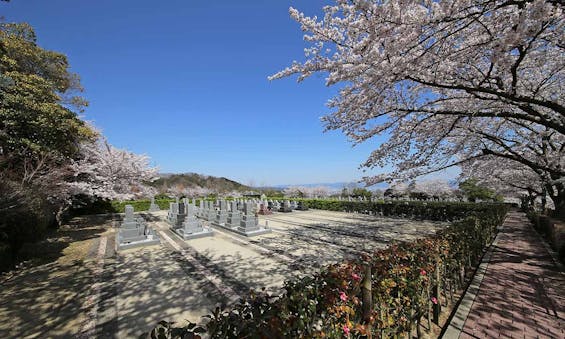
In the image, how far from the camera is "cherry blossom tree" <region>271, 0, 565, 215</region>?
9.78 ft

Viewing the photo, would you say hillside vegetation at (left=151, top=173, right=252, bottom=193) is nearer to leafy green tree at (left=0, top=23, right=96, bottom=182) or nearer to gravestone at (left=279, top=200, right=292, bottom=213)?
gravestone at (left=279, top=200, right=292, bottom=213)

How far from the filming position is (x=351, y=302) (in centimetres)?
233

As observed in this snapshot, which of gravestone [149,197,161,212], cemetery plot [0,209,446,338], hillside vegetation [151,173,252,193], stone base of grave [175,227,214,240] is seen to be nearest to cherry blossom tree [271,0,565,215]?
cemetery plot [0,209,446,338]

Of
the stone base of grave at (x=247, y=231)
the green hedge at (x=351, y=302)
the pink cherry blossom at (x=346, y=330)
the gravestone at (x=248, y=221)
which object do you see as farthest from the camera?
the gravestone at (x=248, y=221)

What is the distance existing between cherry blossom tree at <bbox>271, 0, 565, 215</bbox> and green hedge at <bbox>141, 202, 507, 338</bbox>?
277cm

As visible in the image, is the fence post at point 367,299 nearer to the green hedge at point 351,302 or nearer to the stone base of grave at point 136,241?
the green hedge at point 351,302

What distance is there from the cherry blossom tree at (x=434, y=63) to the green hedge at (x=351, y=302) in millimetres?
2765

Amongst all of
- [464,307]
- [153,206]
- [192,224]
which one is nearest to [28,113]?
[192,224]

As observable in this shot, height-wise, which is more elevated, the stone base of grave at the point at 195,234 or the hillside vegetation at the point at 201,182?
the hillside vegetation at the point at 201,182

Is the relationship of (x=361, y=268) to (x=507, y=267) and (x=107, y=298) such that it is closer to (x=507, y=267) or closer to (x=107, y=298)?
(x=107, y=298)

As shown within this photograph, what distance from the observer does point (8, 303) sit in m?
4.96

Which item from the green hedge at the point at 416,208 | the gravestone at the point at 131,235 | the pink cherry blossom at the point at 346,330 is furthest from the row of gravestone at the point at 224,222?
the green hedge at the point at 416,208

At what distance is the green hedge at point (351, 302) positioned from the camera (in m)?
1.68

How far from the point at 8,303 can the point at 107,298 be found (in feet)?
6.38
